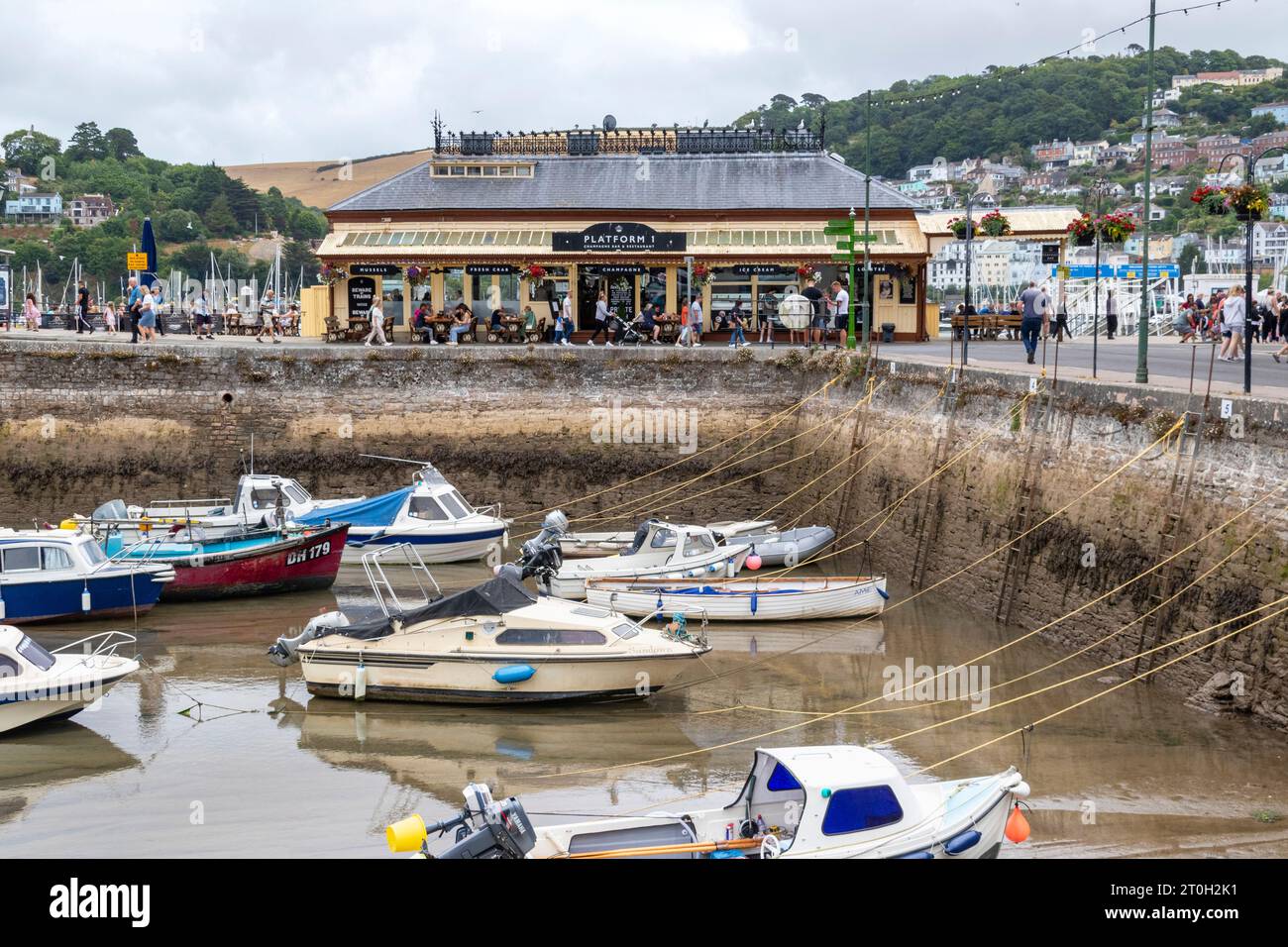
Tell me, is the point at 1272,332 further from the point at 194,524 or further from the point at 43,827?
the point at 43,827

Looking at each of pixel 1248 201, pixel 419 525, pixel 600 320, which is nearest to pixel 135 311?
pixel 600 320

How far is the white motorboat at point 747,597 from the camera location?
2130 centimetres

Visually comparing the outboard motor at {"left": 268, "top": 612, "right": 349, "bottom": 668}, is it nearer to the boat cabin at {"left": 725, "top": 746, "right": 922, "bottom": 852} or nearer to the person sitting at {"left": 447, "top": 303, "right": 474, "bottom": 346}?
the boat cabin at {"left": 725, "top": 746, "right": 922, "bottom": 852}

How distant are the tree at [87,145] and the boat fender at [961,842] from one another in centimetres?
14702

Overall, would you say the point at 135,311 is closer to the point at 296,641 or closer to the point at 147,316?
the point at 147,316

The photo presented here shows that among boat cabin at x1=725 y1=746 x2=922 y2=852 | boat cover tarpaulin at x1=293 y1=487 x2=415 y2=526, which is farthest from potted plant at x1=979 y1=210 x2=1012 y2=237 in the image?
boat cabin at x1=725 y1=746 x2=922 y2=852

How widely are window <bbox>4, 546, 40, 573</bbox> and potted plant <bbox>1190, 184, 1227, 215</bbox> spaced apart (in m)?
17.6

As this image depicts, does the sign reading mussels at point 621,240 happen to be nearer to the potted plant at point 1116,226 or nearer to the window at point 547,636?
the potted plant at point 1116,226

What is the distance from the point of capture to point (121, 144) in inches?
5733

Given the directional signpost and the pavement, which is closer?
the pavement

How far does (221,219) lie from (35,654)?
377 feet

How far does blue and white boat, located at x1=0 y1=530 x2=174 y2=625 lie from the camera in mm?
20703

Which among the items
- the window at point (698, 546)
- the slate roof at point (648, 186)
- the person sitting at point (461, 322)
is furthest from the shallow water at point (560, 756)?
the slate roof at point (648, 186)
